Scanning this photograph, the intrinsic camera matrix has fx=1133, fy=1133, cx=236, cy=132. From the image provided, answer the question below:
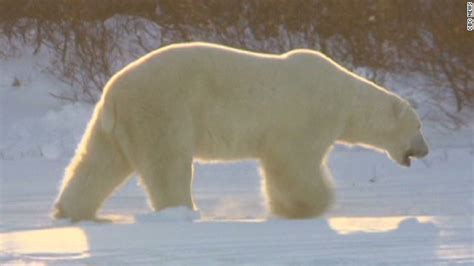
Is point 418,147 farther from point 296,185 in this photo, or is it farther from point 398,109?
point 296,185

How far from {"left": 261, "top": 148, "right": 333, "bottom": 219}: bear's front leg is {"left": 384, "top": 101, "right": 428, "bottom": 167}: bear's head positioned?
0.92m

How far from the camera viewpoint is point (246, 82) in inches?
289

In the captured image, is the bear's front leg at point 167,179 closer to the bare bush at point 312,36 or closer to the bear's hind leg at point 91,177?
the bear's hind leg at point 91,177

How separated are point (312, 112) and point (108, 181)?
1.42 metres

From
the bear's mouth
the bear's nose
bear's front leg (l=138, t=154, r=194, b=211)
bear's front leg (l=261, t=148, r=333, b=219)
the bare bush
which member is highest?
bear's front leg (l=138, t=154, r=194, b=211)

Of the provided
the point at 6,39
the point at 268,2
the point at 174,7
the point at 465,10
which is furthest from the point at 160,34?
the point at 465,10

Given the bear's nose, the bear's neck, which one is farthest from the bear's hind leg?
the bear's nose

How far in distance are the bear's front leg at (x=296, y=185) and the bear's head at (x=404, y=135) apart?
0.92m

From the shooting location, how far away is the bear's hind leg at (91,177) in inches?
285

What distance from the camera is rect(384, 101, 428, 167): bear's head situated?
8.21m

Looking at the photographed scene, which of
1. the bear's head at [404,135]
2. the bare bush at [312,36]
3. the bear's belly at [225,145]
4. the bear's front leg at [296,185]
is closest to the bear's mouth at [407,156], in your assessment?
the bear's head at [404,135]

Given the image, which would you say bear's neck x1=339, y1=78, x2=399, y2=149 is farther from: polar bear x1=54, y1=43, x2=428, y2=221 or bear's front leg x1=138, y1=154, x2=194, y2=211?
bear's front leg x1=138, y1=154, x2=194, y2=211

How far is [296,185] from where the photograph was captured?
744cm

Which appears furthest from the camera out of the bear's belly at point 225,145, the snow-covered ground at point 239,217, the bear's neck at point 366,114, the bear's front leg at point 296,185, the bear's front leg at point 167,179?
the bear's neck at point 366,114
